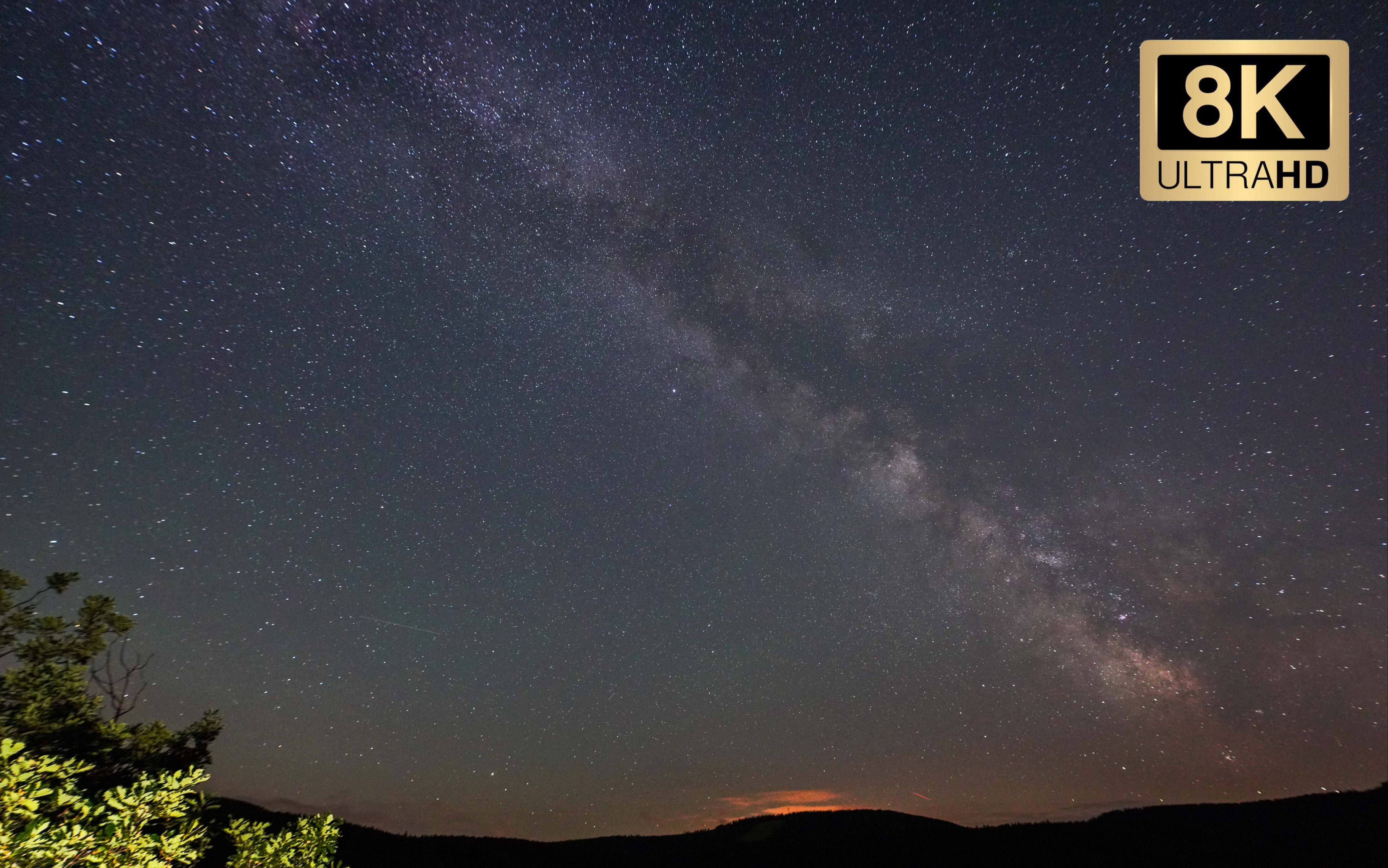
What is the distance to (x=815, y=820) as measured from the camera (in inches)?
4082

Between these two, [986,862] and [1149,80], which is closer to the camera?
[1149,80]

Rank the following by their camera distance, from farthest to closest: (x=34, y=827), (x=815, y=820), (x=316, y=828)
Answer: (x=815, y=820) < (x=316, y=828) < (x=34, y=827)

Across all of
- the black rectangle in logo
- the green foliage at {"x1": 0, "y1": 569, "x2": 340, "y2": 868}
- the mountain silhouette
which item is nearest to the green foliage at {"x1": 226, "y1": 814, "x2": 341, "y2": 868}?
the green foliage at {"x1": 0, "y1": 569, "x2": 340, "y2": 868}

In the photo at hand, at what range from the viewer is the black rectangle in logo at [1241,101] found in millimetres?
12102

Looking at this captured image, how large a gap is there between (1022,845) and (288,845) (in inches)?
3427

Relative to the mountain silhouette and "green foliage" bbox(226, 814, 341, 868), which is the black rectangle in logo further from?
the mountain silhouette

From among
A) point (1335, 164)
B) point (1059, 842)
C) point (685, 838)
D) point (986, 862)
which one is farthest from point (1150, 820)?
point (1335, 164)

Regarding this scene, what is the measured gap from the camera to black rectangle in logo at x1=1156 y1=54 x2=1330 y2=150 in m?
12.1

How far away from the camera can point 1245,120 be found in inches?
481

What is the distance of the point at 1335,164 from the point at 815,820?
11385 centimetres

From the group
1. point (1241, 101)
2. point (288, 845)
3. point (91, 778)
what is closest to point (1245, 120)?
point (1241, 101)

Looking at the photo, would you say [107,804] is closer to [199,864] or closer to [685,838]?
[199,864]

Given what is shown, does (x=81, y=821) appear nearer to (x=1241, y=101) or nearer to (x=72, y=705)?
(x=72, y=705)

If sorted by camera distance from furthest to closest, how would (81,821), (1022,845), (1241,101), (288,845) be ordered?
(1022,845), (1241,101), (288,845), (81,821)
